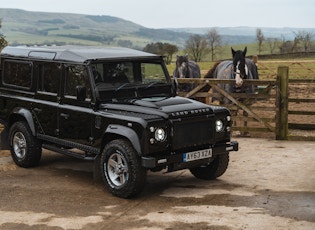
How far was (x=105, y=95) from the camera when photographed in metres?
8.38

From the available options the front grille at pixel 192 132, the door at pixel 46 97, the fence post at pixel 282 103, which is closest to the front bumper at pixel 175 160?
the front grille at pixel 192 132

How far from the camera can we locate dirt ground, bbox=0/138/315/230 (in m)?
6.65

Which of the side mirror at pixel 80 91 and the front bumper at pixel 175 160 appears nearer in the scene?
the front bumper at pixel 175 160

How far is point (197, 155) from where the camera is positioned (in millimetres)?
7922

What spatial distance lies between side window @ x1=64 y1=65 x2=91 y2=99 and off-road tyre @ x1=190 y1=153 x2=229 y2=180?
2332mm

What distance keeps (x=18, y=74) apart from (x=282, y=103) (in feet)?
20.4

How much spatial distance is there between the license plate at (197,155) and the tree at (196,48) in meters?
53.5

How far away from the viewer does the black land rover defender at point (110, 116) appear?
24.9 ft

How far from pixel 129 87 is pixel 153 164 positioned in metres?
1.81

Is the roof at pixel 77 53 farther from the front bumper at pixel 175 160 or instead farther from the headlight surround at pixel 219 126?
the front bumper at pixel 175 160

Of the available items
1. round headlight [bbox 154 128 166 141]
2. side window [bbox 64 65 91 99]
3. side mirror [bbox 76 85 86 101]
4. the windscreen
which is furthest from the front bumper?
side window [bbox 64 65 91 99]

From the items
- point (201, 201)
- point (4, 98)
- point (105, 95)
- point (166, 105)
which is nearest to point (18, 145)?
point (4, 98)

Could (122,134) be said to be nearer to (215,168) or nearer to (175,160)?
(175,160)

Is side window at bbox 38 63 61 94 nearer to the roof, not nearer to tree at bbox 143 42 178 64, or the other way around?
the roof
